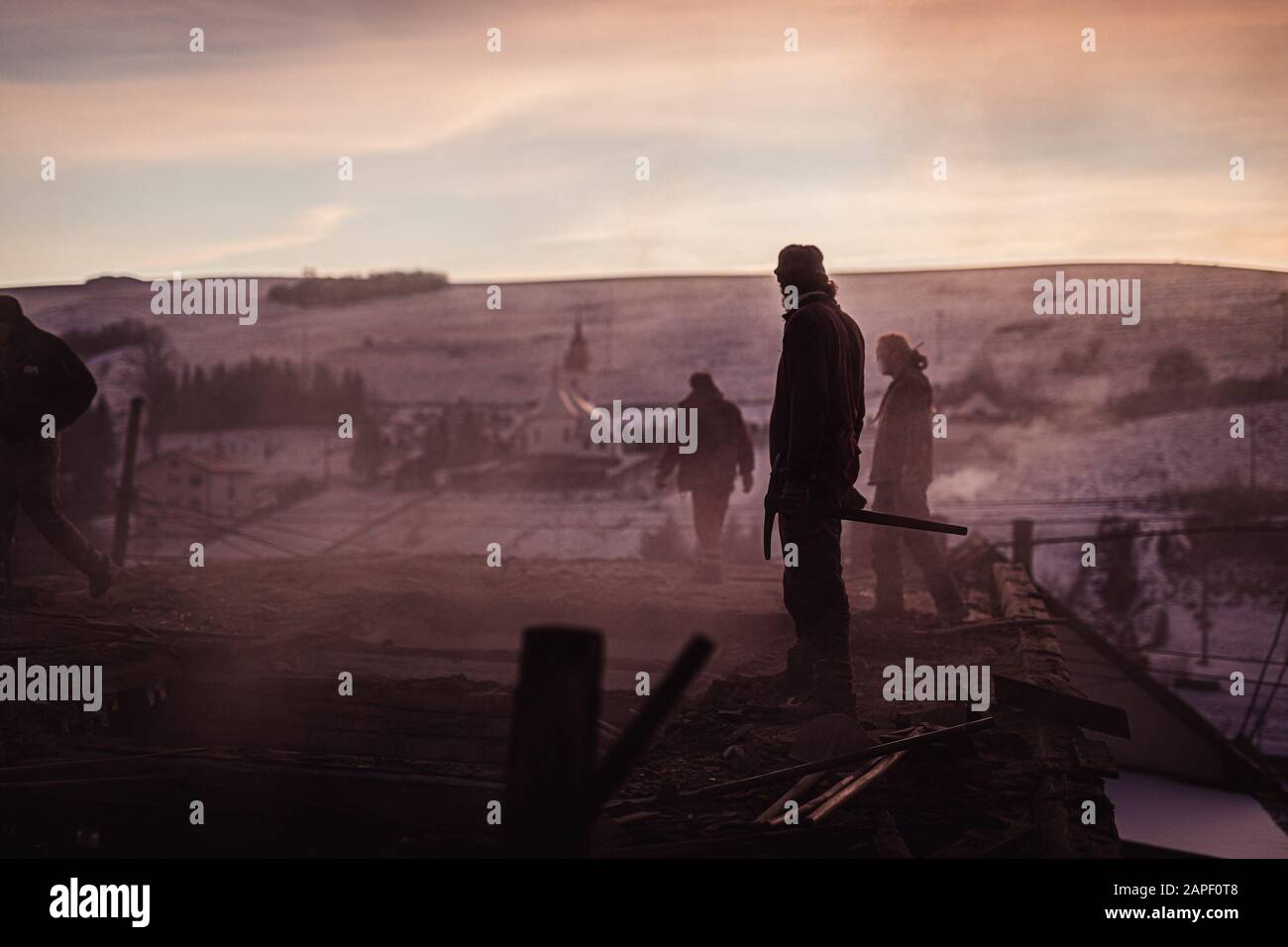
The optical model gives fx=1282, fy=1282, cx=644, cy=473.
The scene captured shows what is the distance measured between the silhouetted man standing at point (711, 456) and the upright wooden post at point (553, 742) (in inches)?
412

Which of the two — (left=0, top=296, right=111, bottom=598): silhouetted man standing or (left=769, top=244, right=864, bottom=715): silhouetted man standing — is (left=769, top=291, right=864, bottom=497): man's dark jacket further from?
(left=0, top=296, right=111, bottom=598): silhouetted man standing

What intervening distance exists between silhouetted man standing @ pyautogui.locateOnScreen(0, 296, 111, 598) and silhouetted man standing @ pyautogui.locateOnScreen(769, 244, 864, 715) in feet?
20.6

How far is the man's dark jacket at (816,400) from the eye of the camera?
22.1ft

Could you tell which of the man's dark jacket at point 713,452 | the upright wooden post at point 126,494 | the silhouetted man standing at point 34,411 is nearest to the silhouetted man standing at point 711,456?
the man's dark jacket at point 713,452

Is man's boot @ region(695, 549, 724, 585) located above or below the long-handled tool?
below

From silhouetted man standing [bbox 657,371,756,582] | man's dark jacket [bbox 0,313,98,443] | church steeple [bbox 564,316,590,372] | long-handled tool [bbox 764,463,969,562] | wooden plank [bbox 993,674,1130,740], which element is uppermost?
church steeple [bbox 564,316,590,372]

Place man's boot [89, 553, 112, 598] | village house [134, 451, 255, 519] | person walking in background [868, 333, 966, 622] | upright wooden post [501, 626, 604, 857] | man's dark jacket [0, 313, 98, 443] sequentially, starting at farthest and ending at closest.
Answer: village house [134, 451, 255, 519]
man's boot [89, 553, 112, 598]
person walking in background [868, 333, 966, 622]
man's dark jacket [0, 313, 98, 443]
upright wooden post [501, 626, 604, 857]

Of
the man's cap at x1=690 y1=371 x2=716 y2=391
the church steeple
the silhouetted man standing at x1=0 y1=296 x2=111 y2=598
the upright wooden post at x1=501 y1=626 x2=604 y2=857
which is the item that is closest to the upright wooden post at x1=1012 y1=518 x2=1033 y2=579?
the man's cap at x1=690 y1=371 x2=716 y2=391

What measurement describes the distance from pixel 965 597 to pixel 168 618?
766 centimetres

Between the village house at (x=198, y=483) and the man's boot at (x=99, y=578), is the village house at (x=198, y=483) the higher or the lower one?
the higher one

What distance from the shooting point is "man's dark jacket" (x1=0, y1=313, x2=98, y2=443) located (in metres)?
10.2

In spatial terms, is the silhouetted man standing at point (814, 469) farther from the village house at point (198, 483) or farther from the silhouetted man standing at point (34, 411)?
the village house at point (198, 483)
